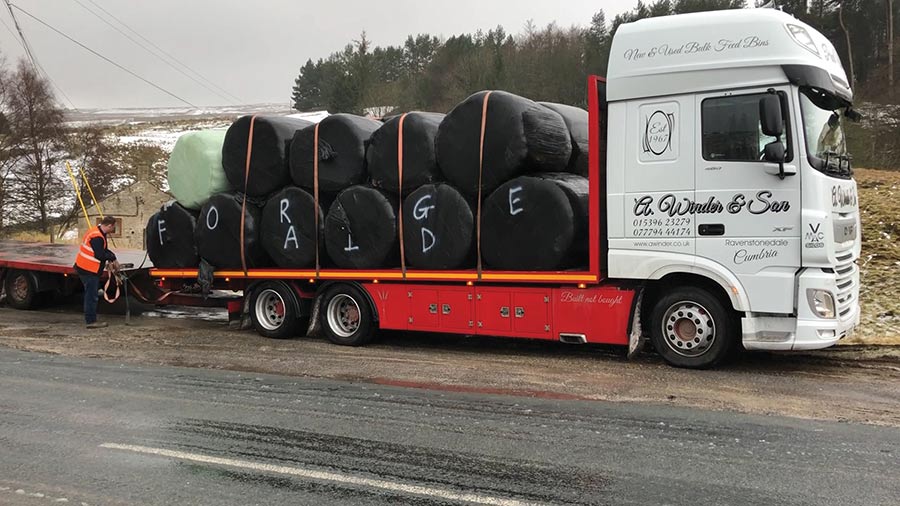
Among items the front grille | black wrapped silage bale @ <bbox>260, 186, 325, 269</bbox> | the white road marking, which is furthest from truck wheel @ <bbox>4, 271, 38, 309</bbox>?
the front grille

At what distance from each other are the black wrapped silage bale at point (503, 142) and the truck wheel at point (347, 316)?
7.07 feet

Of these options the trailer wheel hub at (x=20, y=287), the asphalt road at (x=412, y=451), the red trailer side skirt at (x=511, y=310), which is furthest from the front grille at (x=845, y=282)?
the trailer wheel hub at (x=20, y=287)

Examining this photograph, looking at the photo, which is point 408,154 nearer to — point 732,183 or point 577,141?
point 577,141

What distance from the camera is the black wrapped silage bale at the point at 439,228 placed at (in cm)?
813

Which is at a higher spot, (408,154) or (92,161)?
(92,161)

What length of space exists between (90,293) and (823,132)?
1057cm

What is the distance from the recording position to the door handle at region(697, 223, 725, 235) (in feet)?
22.3

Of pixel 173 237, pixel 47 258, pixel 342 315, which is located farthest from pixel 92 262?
pixel 342 315

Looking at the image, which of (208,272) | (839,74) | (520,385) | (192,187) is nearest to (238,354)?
(208,272)

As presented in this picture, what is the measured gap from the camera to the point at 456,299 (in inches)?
329

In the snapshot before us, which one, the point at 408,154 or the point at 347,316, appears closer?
the point at 408,154

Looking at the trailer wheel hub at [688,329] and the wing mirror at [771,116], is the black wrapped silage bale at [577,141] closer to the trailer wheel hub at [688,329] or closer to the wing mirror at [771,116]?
the trailer wheel hub at [688,329]

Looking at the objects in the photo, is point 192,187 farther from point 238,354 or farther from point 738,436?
point 738,436

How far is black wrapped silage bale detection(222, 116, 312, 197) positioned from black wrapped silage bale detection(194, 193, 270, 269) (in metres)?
0.28
